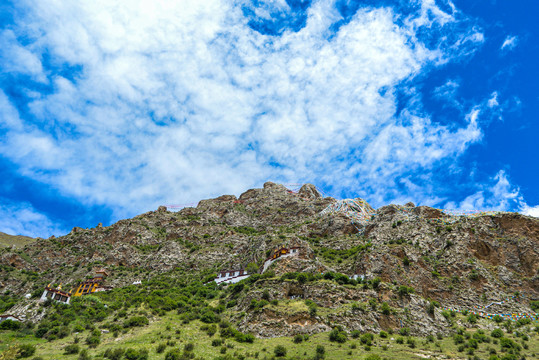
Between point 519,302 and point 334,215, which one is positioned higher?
point 334,215

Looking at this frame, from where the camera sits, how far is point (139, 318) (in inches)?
1914

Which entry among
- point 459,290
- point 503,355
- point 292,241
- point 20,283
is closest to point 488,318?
point 459,290

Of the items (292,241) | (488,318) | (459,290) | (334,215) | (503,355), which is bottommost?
(503,355)

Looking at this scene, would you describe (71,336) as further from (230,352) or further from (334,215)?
(334,215)

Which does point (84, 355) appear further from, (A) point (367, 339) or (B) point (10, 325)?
(A) point (367, 339)

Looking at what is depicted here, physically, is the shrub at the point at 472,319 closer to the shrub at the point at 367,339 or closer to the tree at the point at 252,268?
the shrub at the point at 367,339

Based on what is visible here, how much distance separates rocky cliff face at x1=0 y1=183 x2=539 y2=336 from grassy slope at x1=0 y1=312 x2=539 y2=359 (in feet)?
11.8

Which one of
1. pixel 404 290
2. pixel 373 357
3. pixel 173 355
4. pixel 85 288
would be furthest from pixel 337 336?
pixel 85 288

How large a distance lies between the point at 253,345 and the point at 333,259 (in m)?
34.7

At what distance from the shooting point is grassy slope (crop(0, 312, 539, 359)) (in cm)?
3500

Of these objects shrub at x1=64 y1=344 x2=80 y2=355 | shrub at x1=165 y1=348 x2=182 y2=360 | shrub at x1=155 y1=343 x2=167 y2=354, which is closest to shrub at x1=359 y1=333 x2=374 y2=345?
shrub at x1=165 y1=348 x2=182 y2=360

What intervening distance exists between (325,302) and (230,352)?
17.3 meters

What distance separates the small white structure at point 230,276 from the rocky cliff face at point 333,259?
212 inches

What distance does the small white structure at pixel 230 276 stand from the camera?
72575 mm
